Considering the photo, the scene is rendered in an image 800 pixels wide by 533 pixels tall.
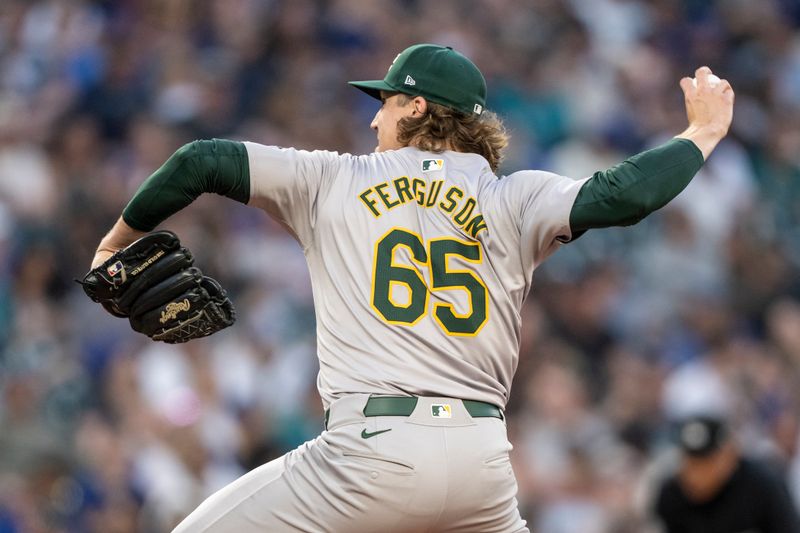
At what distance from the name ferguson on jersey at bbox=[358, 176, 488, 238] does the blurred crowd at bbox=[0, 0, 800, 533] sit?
380cm

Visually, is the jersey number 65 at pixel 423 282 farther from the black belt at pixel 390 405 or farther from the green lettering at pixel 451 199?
the black belt at pixel 390 405

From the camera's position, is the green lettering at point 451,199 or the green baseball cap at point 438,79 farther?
the green baseball cap at point 438,79

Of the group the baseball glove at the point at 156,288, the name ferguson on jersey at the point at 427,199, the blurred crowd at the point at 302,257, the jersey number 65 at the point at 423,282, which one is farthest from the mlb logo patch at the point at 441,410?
the blurred crowd at the point at 302,257

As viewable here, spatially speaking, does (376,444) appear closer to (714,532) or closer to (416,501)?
(416,501)

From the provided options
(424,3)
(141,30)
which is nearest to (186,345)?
(141,30)

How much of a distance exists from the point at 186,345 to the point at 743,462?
3.73 metres

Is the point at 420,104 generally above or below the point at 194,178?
above

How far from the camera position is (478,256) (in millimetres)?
3764

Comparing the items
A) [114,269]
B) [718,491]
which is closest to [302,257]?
[718,491]

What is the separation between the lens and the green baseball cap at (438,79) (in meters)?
3.99

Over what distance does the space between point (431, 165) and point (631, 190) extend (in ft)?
1.90

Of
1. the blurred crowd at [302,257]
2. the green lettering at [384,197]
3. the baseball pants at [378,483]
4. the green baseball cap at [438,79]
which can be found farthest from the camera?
the blurred crowd at [302,257]

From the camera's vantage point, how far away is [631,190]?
363cm

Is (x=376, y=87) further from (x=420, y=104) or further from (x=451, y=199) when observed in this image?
(x=451, y=199)
